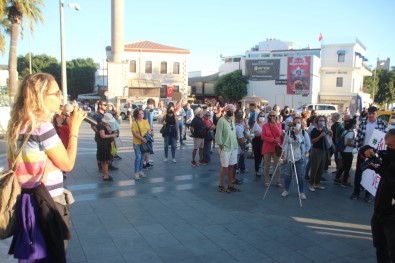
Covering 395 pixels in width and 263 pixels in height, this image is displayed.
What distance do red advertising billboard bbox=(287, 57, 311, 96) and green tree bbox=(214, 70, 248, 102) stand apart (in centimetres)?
652

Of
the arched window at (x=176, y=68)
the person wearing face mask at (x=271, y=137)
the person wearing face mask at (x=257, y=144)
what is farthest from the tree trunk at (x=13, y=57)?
the arched window at (x=176, y=68)

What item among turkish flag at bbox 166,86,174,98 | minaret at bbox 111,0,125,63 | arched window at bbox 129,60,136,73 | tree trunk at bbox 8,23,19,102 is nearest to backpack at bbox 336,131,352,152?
tree trunk at bbox 8,23,19,102

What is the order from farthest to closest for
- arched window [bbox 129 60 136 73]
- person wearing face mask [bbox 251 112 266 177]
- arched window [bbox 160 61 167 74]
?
arched window [bbox 160 61 167 74] < arched window [bbox 129 60 136 73] < person wearing face mask [bbox 251 112 266 177]

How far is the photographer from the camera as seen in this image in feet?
10.8

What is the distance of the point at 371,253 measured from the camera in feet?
14.5

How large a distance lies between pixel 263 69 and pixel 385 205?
46257 mm

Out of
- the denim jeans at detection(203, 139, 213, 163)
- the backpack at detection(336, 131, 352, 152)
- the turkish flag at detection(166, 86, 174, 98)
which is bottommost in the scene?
the denim jeans at detection(203, 139, 213, 163)

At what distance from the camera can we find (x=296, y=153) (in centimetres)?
680

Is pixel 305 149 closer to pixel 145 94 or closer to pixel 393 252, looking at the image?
pixel 393 252

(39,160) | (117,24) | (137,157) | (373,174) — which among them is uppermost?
(117,24)

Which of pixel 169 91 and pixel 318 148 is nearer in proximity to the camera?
pixel 318 148

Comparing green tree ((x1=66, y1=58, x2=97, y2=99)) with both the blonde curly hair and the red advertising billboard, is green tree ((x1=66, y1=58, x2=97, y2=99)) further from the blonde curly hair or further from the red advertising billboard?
the blonde curly hair

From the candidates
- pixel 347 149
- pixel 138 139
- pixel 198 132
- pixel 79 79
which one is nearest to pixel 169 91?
pixel 79 79

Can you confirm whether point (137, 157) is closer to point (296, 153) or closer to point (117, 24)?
point (296, 153)
